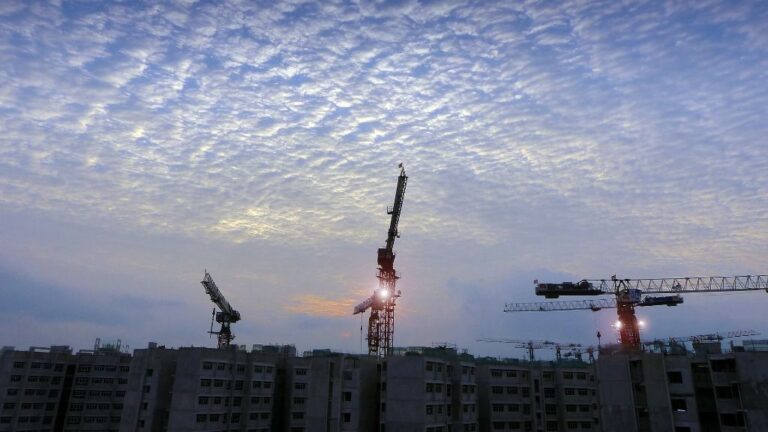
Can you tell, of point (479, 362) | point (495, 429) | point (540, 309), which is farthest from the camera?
point (540, 309)

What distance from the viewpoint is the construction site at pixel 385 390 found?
61.0 m

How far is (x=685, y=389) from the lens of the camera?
6131 cm

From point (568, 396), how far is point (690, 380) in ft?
176

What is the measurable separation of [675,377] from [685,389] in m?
1.66

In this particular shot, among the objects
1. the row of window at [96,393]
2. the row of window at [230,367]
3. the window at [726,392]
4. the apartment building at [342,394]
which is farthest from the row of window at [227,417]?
the window at [726,392]

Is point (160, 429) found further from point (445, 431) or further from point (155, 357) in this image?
point (445, 431)

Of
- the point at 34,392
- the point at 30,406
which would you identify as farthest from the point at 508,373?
the point at 30,406

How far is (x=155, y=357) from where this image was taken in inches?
3538

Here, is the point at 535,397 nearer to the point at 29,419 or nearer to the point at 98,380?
the point at 98,380

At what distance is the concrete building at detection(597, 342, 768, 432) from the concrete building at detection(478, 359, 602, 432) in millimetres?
40057

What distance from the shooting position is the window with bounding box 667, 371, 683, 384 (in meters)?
61.9

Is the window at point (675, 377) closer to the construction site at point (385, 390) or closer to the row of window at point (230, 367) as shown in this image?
the construction site at point (385, 390)

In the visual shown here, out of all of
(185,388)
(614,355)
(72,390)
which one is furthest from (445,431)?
(72,390)

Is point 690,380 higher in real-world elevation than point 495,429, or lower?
higher
